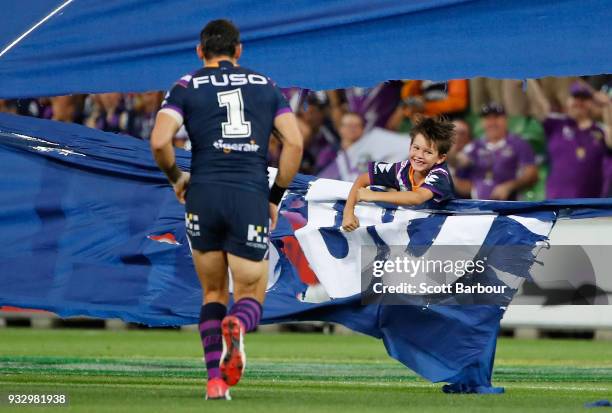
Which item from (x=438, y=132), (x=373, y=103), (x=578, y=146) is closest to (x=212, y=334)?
(x=438, y=132)

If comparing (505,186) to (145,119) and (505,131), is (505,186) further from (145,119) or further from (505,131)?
(145,119)

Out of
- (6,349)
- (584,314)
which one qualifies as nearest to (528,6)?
(584,314)

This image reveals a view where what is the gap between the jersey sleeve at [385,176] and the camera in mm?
9148

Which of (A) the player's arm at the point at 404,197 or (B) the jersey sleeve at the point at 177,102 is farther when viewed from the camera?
(A) the player's arm at the point at 404,197

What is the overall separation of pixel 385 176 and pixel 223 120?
1.91 meters

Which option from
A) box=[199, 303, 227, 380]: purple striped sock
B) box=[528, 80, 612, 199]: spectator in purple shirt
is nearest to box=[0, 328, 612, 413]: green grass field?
box=[199, 303, 227, 380]: purple striped sock

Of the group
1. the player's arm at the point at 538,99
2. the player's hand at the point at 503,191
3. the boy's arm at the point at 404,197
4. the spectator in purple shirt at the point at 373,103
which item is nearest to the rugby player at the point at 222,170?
the boy's arm at the point at 404,197

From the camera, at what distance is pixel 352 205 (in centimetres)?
916

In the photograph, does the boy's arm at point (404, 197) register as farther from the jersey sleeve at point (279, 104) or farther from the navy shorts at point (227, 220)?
the navy shorts at point (227, 220)

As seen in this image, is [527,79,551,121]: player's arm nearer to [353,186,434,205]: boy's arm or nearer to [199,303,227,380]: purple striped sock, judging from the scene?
[353,186,434,205]: boy's arm

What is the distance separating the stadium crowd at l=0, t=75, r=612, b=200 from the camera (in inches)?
602

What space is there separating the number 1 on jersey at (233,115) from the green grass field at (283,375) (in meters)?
1.46

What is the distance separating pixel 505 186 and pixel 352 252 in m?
6.64

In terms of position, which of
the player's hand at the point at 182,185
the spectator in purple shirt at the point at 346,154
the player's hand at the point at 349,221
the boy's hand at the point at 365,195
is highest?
the spectator in purple shirt at the point at 346,154
